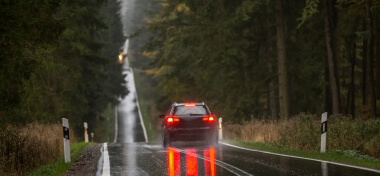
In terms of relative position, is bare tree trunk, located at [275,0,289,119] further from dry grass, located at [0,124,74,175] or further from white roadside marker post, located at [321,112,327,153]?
dry grass, located at [0,124,74,175]

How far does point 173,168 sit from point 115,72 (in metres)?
67.0

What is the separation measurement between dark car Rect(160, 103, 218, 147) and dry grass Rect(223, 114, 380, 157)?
7.57ft

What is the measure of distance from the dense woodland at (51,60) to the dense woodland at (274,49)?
5.62 meters

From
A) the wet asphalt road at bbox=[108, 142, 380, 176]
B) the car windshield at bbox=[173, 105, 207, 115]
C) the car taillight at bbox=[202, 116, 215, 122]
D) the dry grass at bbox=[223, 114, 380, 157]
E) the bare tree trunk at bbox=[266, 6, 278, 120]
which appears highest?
the bare tree trunk at bbox=[266, 6, 278, 120]

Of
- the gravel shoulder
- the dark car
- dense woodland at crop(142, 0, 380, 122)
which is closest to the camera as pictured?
the gravel shoulder

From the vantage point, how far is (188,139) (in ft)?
65.9

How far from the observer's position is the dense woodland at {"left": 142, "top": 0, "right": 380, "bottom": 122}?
89.8 ft

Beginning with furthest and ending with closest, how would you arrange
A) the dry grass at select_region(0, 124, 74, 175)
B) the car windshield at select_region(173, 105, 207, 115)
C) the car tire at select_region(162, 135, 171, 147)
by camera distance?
the car windshield at select_region(173, 105, 207, 115) → the car tire at select_region(162, 135, 171, 147) → the dry grass at select_region(0, 124, 74, 175)

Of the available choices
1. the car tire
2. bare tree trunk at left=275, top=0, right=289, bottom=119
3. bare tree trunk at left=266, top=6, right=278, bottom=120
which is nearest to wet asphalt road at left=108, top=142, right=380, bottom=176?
the car tire

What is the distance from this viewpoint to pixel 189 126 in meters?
20.0

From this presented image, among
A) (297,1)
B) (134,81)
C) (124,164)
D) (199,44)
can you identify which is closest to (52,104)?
(199,44)

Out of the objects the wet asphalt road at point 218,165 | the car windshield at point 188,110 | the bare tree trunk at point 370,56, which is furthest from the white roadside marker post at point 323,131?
the bare tree trunk at point 370,56

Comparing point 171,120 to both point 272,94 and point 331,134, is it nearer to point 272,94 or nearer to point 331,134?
point 331,134

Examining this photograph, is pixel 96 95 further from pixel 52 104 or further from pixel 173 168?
pixel 173 168
